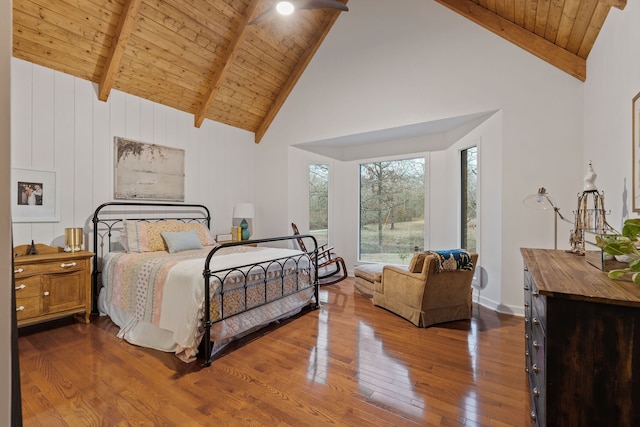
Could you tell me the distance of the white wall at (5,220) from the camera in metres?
0.52

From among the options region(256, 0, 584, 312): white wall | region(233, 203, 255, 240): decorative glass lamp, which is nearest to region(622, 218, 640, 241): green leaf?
region(256, 0, 584, 312): white wall

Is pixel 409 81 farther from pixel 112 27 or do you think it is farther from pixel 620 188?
pixel 112 27

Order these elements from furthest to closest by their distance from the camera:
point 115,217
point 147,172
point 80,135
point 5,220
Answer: point 147,172 → point 115,217 → point 80,135 → point 5,220

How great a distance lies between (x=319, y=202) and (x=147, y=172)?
2926mm

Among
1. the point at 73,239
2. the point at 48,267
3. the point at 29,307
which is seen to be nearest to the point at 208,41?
the point at 73,239

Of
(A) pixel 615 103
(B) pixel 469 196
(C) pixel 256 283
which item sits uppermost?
(A) pixel 615 103

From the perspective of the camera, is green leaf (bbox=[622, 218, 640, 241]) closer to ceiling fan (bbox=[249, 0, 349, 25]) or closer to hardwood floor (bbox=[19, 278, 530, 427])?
hardwood floor (bbox=[19, 278, 530, 427])

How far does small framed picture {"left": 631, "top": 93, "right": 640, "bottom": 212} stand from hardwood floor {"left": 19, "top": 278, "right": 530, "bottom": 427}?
1458 millimetres

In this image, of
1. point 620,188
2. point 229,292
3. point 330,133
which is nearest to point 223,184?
point 330,133

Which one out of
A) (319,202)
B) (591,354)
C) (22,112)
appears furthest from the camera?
(319,202)

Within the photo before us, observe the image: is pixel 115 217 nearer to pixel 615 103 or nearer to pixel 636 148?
pixel 636 148

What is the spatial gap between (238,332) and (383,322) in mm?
1572

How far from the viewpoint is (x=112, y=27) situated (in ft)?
11.6

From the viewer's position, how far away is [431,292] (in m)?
3.24
